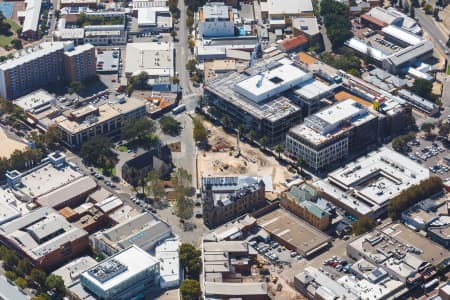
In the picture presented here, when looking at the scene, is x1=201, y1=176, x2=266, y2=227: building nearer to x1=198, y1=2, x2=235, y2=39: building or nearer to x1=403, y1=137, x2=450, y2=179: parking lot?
x1=403, y1=137, x2=450, y2=179: parking lot

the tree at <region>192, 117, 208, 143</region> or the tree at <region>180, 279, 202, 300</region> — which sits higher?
the tree at <region>192, 117, 208, 143</region>

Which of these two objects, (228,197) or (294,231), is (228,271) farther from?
(228,197)

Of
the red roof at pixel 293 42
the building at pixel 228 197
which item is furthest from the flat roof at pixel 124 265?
the red roof at pixel 293 42

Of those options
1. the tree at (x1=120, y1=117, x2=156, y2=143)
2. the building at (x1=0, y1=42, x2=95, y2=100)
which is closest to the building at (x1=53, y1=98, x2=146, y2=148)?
the tree at (x1=120, y1=117, x2=156, y2=143)

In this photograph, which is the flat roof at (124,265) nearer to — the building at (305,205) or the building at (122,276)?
the building at (122,276)

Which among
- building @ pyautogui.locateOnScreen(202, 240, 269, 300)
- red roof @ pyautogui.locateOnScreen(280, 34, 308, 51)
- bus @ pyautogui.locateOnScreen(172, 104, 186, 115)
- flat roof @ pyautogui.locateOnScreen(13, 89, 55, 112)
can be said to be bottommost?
building @ pyautogui.locateOnScreen(202, 240, 269, 300)

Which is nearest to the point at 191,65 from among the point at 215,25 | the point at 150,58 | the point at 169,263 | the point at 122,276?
the point at 150,58
